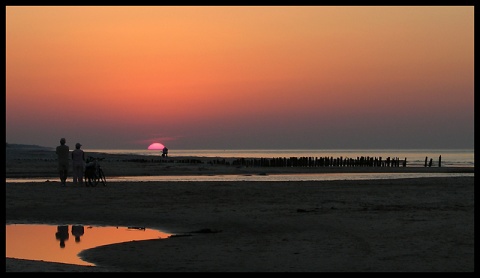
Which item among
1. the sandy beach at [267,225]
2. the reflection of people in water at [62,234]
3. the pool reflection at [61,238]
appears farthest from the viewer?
the reflection of people in water at [62,234]

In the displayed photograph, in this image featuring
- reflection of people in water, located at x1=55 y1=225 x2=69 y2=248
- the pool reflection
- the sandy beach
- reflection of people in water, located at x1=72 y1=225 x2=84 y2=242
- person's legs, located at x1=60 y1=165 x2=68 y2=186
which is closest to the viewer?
the sandy beach

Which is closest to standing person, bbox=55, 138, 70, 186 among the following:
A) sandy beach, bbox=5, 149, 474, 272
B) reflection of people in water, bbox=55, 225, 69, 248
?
sandy beach, bbox=5, 149, 474, 272

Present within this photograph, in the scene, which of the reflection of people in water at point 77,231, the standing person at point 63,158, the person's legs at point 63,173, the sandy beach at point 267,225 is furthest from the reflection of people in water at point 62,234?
the person's legs at point 63,173

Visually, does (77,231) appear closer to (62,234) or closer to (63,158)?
(62,234)

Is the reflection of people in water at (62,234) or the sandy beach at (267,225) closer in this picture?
the sandy beach at (267,225)

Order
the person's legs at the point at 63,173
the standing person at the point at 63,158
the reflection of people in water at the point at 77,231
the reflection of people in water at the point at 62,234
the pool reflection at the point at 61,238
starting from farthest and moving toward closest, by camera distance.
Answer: the person's legs at the point at 63,173, the standing person at the point at 63,158, the reflection of people in water at the point at 77,231, the reflection of people in water at the point at 62,234, the pool reflection at the point at 61,238

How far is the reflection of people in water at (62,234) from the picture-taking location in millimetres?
15500

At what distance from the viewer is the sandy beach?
12211 millimetres

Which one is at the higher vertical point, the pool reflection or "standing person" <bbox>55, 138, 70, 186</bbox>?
"standing person" <bbox>55, 138, 70, 186</bbox>

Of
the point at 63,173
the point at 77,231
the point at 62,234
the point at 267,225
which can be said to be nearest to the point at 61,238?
the point at 62,234

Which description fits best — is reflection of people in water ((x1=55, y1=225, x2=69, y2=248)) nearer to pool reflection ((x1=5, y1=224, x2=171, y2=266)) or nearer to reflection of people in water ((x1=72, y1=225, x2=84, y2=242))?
pool reflection ((x1=5, y1=224, x2=171, y2=266))

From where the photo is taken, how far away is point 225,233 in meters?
16.0

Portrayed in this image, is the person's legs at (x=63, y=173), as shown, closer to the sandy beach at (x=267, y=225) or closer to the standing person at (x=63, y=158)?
the standing person at (x=63, y=158)
